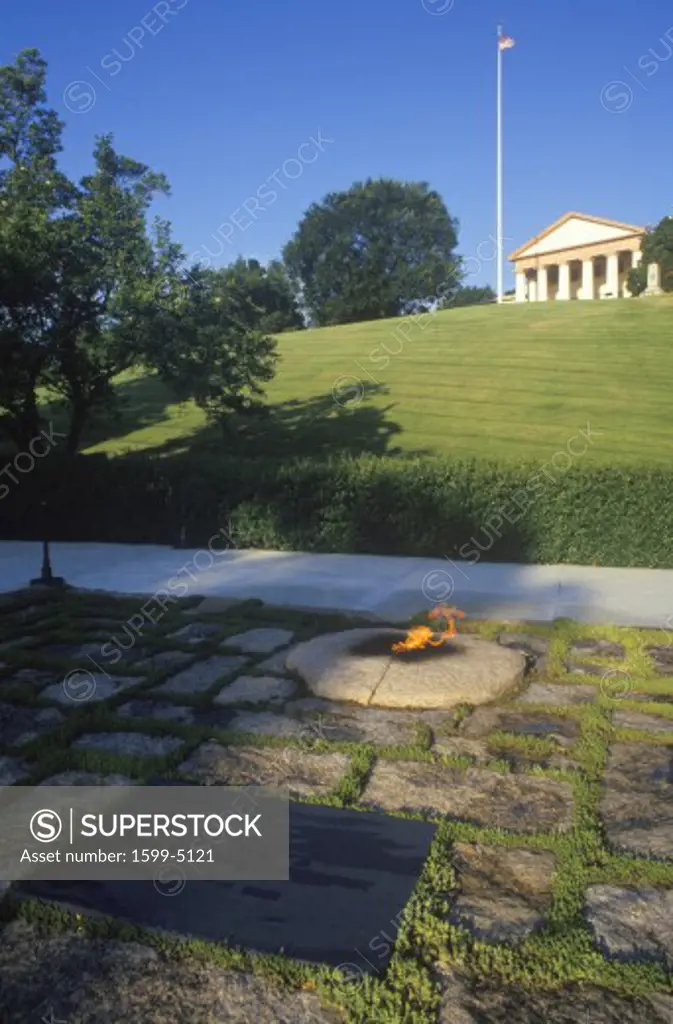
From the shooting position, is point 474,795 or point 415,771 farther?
point 415,771

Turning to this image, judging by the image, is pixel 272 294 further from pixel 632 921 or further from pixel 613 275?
pixel 632 921

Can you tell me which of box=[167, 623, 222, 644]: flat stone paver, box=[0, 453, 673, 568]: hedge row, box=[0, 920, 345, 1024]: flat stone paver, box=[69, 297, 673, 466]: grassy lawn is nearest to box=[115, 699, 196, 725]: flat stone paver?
box=[167, 623, 222, 644]: flat stone paver

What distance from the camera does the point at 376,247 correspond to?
3071 inches

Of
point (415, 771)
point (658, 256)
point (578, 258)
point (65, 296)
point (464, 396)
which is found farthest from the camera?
point (578, 258)

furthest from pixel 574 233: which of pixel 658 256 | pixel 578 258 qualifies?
pixel 658 256

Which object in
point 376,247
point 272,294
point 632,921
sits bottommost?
point 632,921

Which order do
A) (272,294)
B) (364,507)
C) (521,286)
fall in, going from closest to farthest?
(364,507) < (272,294) < (521,286)

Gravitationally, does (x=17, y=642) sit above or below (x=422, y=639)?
below

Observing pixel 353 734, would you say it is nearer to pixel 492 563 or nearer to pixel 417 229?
pixel 492 563

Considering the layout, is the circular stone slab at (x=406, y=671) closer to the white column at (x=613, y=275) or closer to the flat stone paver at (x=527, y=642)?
the flat stone paver at (x=527, y=642)

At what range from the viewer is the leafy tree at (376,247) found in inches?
2721

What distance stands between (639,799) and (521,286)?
7444 cm

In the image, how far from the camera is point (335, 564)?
1170 cm

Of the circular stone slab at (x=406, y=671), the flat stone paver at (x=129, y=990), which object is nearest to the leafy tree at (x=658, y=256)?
the circular stone slab at (x=406, y=671)
